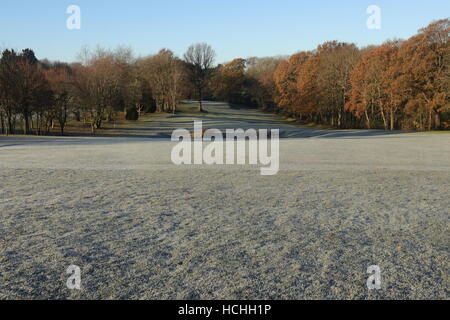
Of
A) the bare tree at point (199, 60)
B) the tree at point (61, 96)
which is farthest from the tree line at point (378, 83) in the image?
the tree at point (61, 96)

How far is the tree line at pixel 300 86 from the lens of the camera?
1428 inches

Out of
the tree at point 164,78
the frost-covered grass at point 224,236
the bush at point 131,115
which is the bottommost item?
the frost-covered grass at point 224,236

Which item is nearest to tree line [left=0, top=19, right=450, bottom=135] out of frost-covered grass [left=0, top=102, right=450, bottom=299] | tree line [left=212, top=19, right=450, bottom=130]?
tree line [left=212, top=19, right=450, bottom=130]

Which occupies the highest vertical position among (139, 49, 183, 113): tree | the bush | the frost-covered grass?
(139, 49, 183, 113): tree

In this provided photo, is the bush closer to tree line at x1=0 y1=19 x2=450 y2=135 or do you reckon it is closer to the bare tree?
tree line at x1=0 y1=19 x2=450 y2=135

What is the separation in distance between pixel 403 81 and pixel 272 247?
38.6 m

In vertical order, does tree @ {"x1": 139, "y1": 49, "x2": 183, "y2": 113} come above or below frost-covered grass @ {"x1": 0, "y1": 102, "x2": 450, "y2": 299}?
above

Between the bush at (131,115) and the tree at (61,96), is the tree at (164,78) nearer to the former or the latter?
the bush at (131,115)

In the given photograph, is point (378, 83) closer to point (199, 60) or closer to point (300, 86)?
point (300, 86)

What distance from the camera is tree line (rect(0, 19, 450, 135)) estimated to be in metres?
36.3

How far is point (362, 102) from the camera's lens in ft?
143

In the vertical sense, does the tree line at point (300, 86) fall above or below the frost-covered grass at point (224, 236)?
above

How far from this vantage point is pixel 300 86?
5478 centimetres
